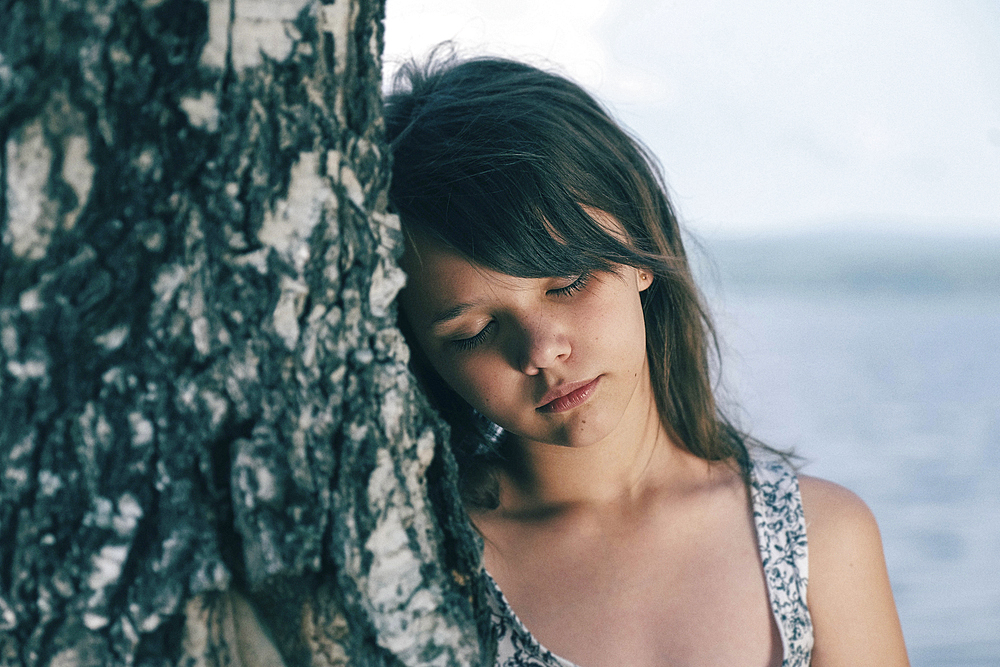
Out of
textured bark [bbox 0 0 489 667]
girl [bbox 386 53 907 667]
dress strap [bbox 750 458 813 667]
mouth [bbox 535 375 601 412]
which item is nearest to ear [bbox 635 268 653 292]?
girl [bbox 386 53 907 667]

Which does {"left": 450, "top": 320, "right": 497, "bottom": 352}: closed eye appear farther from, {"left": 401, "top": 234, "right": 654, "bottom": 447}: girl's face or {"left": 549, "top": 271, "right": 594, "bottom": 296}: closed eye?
{"left": 549, "top": 271, "right": 594, "bottom": 296}: closed eye

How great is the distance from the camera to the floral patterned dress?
59.9 inches

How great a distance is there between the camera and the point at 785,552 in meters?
1.60

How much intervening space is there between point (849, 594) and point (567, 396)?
0.69 m

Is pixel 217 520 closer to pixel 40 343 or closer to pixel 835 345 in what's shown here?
pixel 40 343

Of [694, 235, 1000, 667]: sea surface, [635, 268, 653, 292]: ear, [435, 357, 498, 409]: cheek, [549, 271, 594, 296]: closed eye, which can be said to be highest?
[549, 271, 594, 296]: closed eye

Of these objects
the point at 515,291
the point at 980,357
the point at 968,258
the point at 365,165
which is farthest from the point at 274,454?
the point at 968,258

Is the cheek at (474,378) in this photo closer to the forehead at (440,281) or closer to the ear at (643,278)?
the forehead at (440,281)

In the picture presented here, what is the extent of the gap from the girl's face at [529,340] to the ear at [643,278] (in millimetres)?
108

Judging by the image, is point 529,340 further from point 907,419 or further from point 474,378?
point 907,419

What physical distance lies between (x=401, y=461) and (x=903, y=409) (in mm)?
6339

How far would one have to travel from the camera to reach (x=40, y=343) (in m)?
0.75

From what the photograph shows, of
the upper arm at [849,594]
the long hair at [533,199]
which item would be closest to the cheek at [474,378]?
the long hair at [533,199]

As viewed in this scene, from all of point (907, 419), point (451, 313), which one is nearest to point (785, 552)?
point (451, 313)
